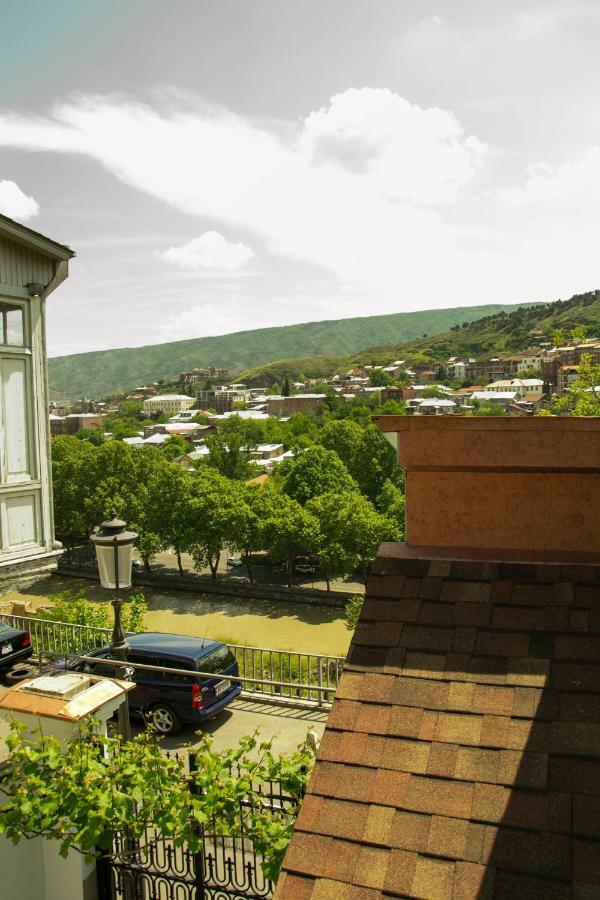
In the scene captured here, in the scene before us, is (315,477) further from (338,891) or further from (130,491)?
(338,891)

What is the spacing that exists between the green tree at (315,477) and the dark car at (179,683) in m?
36.7

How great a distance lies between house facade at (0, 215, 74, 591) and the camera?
7.61m

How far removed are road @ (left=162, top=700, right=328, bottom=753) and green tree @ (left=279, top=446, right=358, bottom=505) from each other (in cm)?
3709

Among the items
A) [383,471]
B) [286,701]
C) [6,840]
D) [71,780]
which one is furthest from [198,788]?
[383,471]

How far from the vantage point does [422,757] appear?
293 cm

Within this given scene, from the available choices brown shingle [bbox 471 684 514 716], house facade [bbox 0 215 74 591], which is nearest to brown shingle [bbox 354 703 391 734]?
brown shingle [bbox 471 684 514 716]

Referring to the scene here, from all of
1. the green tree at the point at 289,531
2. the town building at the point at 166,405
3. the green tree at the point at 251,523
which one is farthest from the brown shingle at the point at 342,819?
the town building at the point at 166,405

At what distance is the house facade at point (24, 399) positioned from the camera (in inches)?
299

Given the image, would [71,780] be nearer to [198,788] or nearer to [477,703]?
[198,788]

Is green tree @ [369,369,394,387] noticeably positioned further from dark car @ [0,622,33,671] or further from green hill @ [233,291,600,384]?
dark car @ [0,622,33,671]

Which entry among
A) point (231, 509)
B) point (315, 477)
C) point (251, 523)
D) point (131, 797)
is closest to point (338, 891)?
point (131, 797)

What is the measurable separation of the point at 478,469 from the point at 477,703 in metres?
1.30

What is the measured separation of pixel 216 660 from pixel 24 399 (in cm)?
422

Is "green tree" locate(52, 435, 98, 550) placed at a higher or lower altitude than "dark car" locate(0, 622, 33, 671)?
lower
